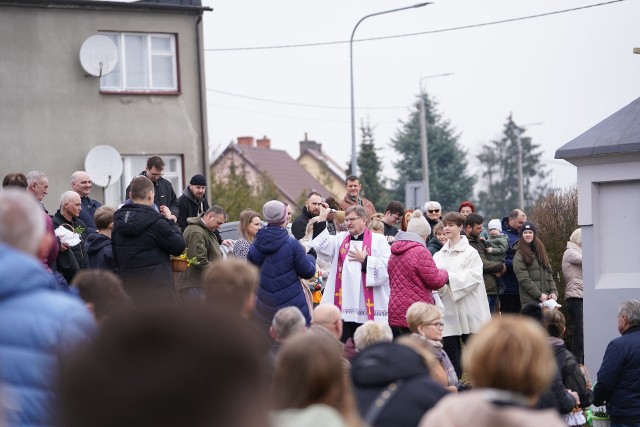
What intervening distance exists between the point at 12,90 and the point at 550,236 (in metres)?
15.0

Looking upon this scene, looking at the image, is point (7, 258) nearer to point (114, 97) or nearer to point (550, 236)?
point (550, 236)

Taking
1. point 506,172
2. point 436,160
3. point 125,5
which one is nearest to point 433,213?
point 125,5

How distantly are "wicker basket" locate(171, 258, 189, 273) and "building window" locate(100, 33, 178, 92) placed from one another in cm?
1850

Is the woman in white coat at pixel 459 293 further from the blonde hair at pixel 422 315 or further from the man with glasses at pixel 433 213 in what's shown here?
the blonde hair at pixel 422 315

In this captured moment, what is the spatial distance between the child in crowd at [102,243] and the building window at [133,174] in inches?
688

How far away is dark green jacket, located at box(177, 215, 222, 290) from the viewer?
1092cm

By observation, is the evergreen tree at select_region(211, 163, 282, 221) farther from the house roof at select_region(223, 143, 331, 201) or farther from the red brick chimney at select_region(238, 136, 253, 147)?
the red brick chimney at select_region(238, 136, 253, 147)

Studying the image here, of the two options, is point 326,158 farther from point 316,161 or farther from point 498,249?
point 498,249

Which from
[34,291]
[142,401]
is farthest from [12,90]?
[142,401]

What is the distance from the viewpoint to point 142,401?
129cm

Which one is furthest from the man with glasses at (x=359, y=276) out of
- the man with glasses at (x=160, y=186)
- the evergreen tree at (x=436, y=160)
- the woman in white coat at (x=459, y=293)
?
the evergreen tree at (x=436, y=160)

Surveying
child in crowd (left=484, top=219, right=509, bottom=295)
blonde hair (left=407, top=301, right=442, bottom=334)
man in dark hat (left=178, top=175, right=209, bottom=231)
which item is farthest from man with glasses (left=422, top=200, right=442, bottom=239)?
blonde hair (left=407, top=301, right=442, bottom=334)

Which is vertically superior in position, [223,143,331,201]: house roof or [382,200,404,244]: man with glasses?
[223,143,331,201]: house roof

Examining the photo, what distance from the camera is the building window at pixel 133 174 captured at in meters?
28.0
